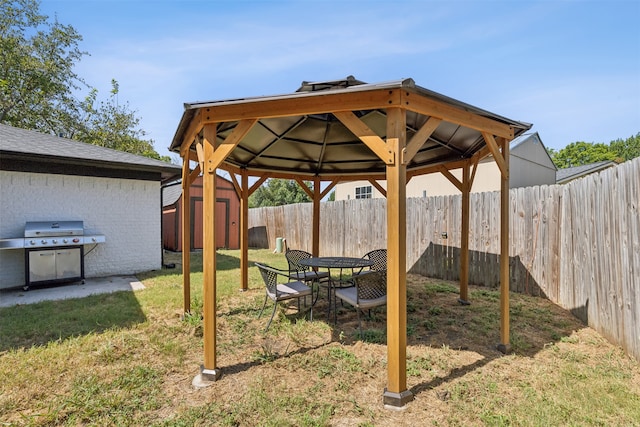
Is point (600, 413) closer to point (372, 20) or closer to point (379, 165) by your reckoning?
point (379, 165)

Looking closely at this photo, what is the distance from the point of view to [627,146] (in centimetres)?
3909

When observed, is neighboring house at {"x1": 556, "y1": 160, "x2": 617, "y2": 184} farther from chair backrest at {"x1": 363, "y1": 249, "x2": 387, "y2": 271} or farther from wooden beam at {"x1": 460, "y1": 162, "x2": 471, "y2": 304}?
chair backrest at {"x1": 363, "y1": 249, "x2": 387, "y2": 271}

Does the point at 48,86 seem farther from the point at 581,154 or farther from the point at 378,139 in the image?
the point at 581,154

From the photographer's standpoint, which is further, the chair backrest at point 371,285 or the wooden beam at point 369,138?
the chair backrest at point 371,285

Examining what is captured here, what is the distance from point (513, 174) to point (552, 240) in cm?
805

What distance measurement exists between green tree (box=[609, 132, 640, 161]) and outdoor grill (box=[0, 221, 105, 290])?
55046 millimetres

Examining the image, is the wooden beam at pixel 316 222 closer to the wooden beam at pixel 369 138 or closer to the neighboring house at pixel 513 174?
the wooden beam at pixel 369 138

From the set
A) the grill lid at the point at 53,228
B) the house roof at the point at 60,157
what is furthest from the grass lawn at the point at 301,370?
the house roof at the point at 60,157

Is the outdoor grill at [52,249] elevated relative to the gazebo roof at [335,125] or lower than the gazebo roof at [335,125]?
lower

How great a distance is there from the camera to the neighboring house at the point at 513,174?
1116 cm

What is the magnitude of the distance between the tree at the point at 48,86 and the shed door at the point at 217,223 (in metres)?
9.39

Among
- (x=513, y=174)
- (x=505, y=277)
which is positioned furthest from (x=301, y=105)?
(x=513, y=174)

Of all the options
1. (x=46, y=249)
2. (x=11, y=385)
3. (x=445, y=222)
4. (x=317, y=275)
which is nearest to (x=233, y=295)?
(x=317, y=275)

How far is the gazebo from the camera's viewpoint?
7.95ft
